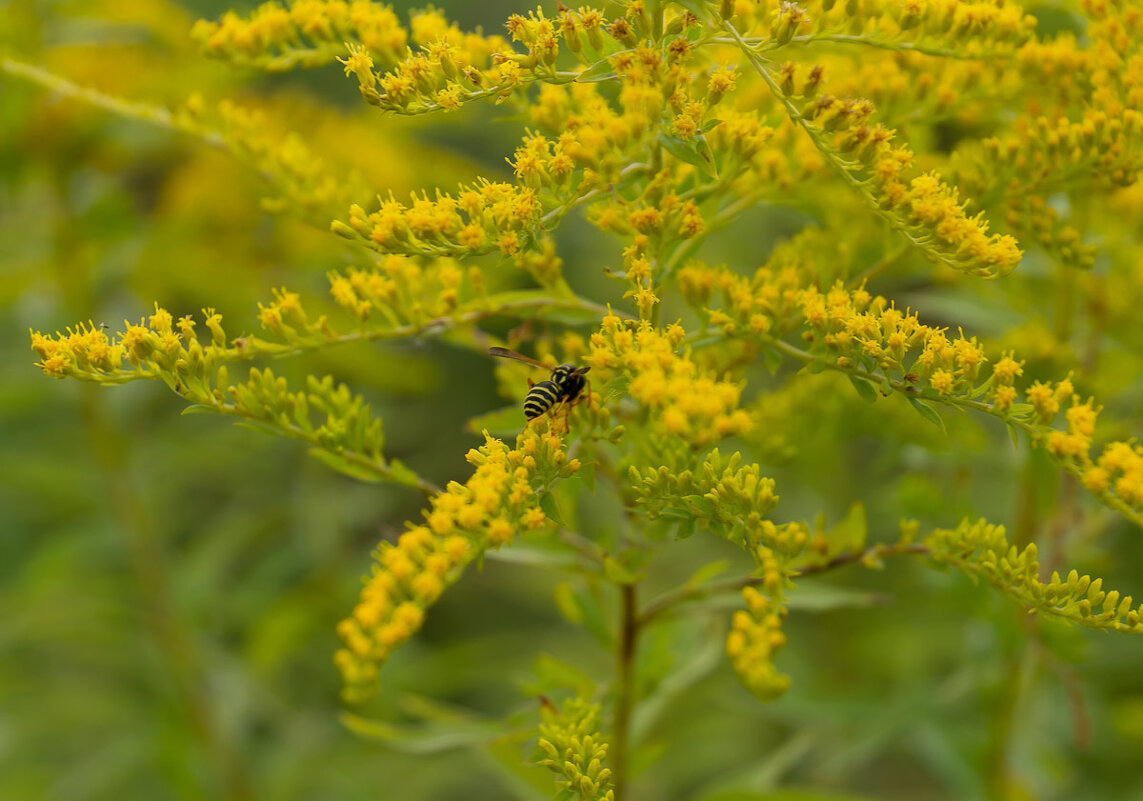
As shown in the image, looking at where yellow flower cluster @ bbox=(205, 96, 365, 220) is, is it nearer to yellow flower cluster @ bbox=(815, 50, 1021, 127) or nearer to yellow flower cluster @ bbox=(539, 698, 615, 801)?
yellow flower cluster @ bbox=(815, 50, 1021, 127)

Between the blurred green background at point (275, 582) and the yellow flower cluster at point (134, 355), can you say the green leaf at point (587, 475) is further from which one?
the blurred green background at point (275, 582)

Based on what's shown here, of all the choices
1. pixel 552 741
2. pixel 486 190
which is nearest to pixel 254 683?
pixel 552 741

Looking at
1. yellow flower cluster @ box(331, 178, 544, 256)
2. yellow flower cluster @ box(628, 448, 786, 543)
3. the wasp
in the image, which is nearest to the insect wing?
the wasp

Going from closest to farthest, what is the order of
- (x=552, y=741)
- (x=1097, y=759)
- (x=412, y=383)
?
(x=552, y=741) → (x=1097, y=759) → (x=412, y=383)

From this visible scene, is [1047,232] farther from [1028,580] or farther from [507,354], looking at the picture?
[507,354]

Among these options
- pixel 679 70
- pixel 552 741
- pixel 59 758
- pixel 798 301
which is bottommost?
pixel 59 758

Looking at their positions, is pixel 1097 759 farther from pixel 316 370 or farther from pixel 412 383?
pixel 316 370

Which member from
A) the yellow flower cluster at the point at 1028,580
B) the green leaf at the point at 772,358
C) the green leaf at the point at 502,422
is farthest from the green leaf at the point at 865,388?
the green leaf at the point at 502,422
